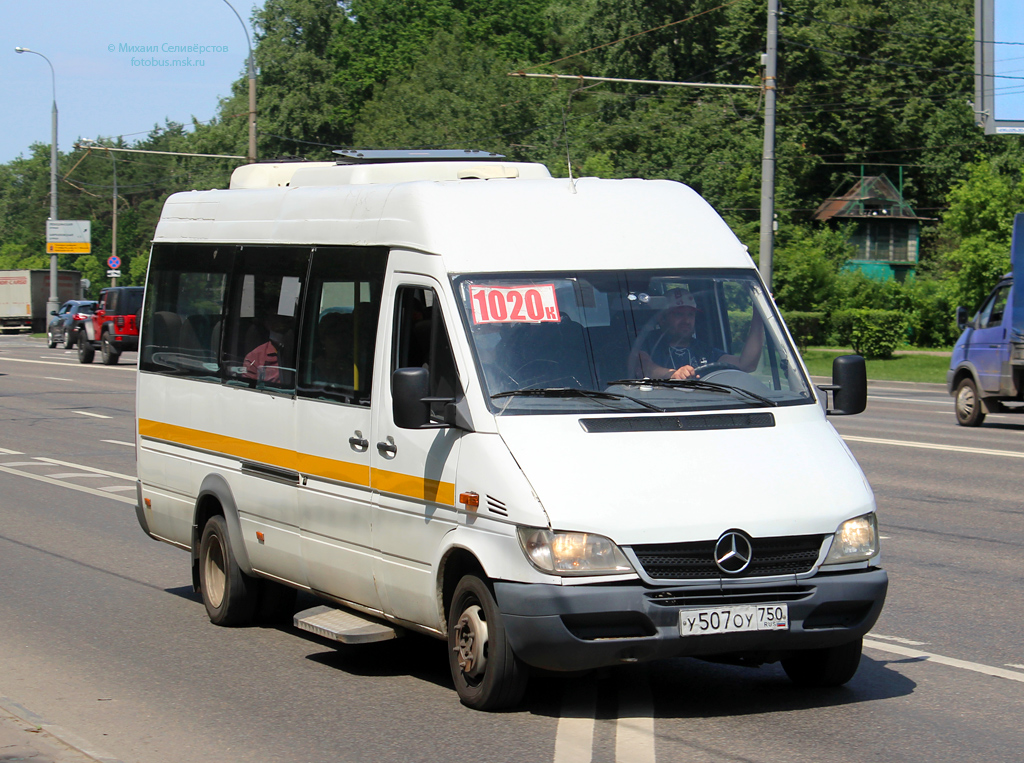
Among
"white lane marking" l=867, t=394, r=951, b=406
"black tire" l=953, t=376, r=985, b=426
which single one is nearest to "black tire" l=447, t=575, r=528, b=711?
"black tire" l=953, t=376, r=985, b=426

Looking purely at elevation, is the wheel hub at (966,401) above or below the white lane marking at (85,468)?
above

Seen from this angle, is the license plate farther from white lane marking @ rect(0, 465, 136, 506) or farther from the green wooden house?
the green wooden house

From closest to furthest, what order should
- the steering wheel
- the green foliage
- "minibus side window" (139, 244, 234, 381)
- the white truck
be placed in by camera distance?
1. the steering wheel
2. "minibus side window" (139, 244, 234, 381)
3. the green foliage
4. the white truck

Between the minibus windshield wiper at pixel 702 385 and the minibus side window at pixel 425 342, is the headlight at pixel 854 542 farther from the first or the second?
the minibus side window at pixel 425 342

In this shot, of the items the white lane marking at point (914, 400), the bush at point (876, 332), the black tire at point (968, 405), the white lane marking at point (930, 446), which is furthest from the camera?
the bush at point (876, 332)

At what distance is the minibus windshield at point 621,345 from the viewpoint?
20.0ft

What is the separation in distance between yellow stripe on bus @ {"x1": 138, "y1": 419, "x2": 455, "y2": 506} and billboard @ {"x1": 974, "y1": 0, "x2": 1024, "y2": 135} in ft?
85.8

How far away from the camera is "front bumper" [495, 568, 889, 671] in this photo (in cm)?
546

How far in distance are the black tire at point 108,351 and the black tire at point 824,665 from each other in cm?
3456

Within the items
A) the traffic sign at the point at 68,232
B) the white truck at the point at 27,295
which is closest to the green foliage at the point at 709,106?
the traffic sign at the point at 68,232

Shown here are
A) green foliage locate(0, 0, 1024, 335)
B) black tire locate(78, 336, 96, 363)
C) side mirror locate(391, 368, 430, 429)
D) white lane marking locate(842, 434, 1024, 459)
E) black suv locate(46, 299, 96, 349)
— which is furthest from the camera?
green foliage locate(0, 0, 1024, 335)

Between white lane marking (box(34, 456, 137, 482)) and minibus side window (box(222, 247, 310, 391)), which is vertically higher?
minibus side window (box(222, 247, 310, 391))

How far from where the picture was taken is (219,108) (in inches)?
4026

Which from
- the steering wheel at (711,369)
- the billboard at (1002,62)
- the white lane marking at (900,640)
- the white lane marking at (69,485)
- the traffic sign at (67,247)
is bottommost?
the white lane marking at (69,485)
